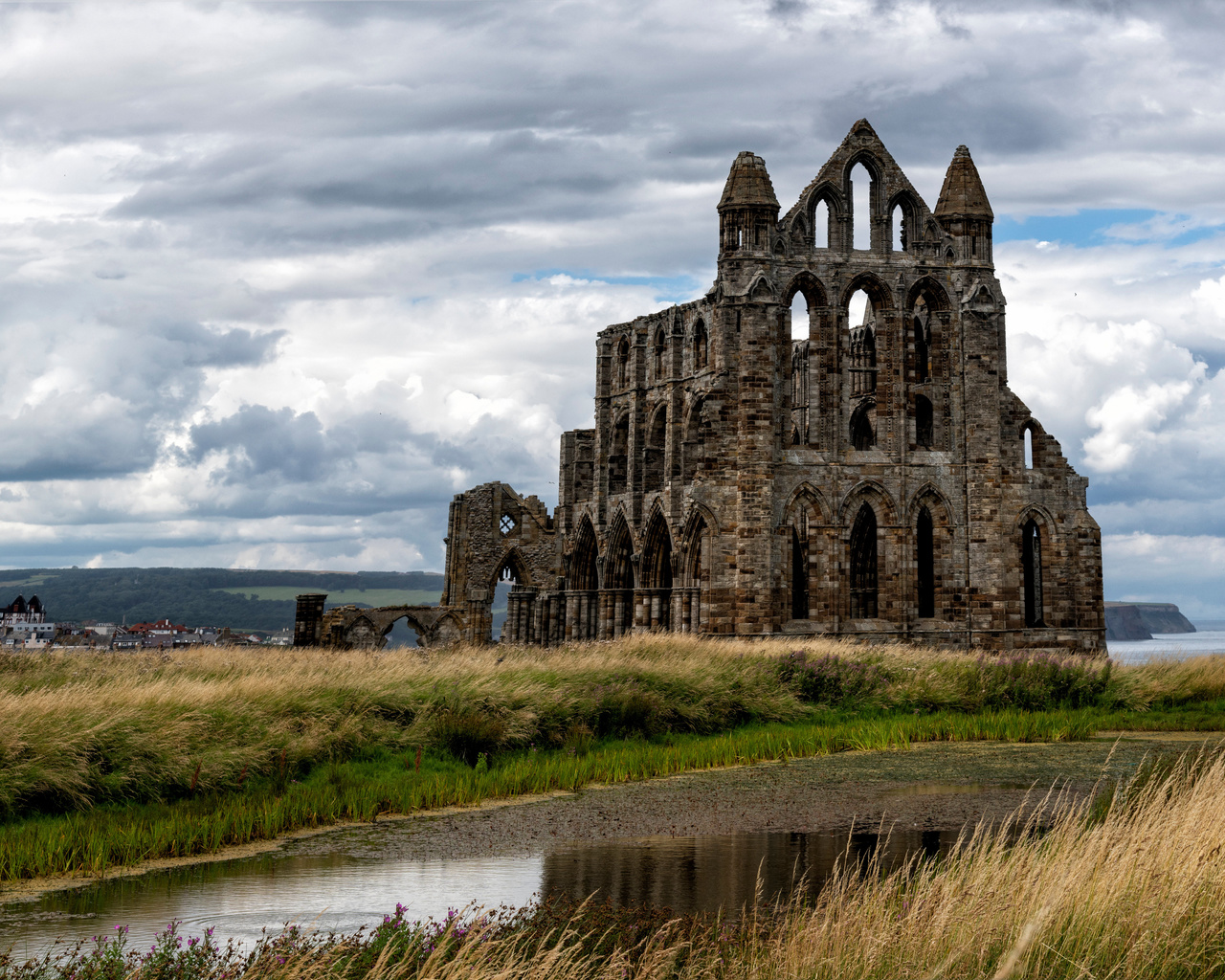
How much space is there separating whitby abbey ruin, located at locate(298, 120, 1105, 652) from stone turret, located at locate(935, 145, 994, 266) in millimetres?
63

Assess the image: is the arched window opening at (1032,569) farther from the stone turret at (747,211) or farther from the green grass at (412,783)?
the green grass at (412,783)

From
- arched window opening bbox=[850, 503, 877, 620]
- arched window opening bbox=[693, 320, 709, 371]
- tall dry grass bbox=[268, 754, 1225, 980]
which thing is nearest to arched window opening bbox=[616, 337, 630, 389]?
arched window opening bbox=[693, 320, 709, 371]

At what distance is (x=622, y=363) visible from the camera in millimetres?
51000

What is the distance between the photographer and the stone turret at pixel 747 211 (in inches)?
1620

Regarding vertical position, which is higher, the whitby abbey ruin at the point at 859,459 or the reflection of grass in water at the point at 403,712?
the whitby abbey ruin at the point at 859,459

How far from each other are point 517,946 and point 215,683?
39.3ft

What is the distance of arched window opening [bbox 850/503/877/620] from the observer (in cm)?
4388

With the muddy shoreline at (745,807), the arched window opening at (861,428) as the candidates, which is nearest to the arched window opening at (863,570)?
the arched window opening at (861,428)

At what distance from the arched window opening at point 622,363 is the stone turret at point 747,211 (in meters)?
9.49

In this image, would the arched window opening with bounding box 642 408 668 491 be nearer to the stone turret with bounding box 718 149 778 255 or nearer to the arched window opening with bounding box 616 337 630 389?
the arched window opening with bounding box 616 337 630 389

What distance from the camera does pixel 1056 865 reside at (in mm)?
8250

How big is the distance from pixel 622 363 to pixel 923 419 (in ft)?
37.7

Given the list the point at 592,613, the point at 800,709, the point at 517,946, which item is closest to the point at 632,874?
the point at 517,946

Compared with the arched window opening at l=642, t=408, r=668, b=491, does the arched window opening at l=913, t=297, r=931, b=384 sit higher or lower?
higher
